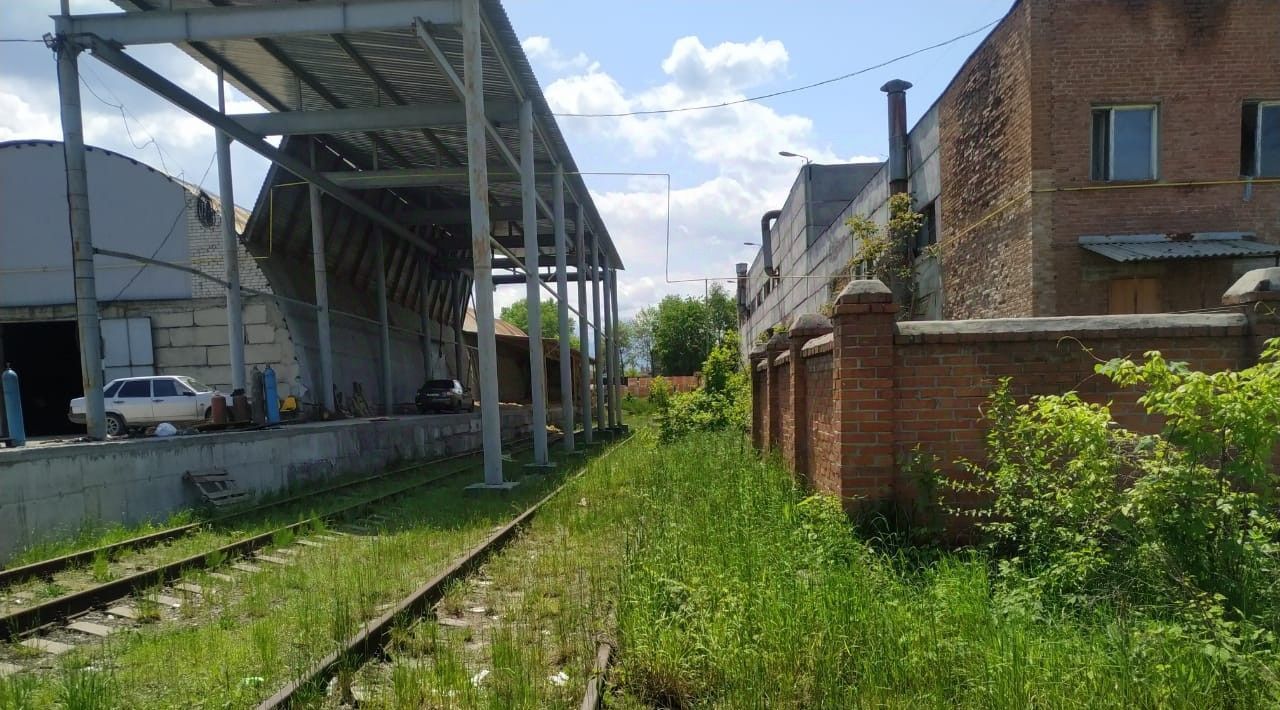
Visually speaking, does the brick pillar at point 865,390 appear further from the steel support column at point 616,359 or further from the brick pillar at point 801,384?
the steel support column at point 616,359

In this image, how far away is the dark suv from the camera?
28.1 metres

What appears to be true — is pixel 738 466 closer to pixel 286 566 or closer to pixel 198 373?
pixel 286 566

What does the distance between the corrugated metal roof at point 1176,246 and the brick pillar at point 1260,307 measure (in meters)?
8.15

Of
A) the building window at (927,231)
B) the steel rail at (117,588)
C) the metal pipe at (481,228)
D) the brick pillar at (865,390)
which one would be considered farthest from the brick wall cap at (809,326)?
the building window at (927,231)

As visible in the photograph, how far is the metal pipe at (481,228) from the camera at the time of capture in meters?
11.2

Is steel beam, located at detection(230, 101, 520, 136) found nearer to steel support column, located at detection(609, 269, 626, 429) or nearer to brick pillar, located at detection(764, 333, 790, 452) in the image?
brick pillar, located at detection(764, 333, 790, 452)

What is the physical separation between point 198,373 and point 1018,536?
22.6 metres

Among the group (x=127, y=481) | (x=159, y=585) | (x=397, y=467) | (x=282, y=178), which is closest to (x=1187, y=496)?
(x=159, y=585)

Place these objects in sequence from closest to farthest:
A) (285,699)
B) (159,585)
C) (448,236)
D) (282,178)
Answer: (285,699), (159,585), (282,178), (448,236)

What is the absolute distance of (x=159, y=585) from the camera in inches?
238

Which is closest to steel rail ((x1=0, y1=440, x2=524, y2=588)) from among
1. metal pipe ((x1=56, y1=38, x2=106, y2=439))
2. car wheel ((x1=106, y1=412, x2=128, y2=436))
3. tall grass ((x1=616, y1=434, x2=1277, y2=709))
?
metal pipe ((x1=56, y1=38, x2=106, y2=439))

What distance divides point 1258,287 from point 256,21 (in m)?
13.2

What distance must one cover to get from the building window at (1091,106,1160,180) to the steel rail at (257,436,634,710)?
1271cm

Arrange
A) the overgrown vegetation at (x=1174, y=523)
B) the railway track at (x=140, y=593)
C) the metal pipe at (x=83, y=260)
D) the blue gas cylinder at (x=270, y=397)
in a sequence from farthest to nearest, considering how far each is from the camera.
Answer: the blue gas cylinder at (x=270, y=397), the metal pipe at (x=83, y=260), the railway track at (x=140, y=593), the overgrown vegetation at (x=1174, y=523)
